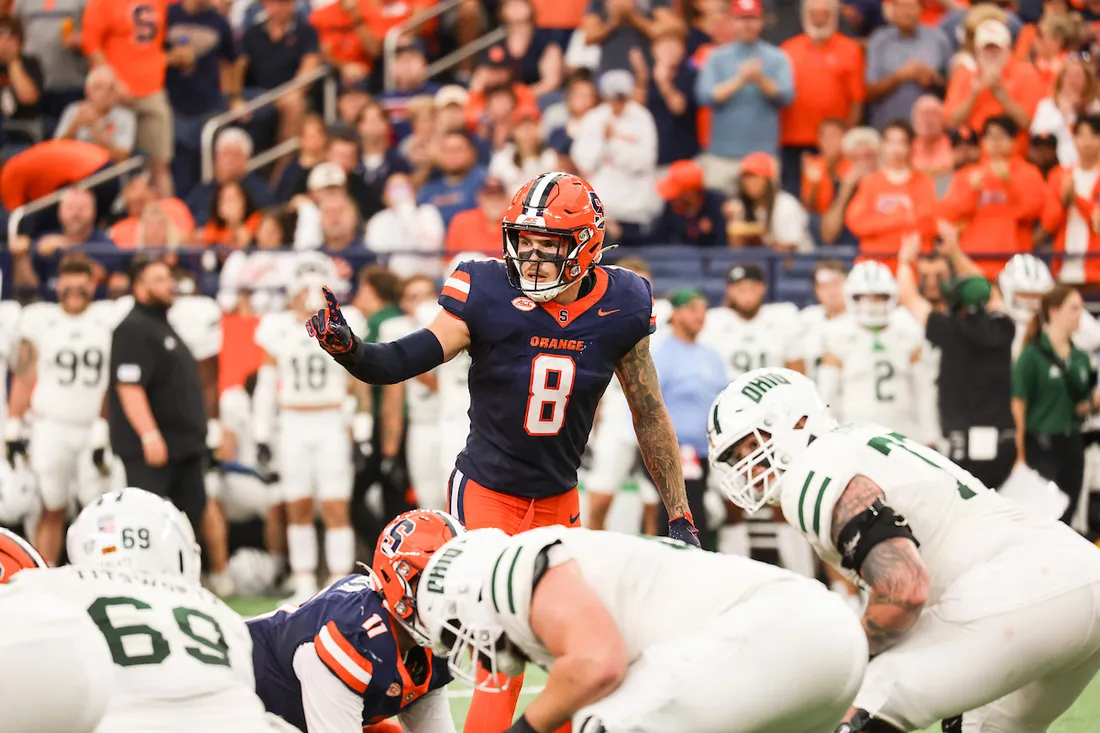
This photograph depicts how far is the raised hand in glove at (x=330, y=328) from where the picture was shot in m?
4.87

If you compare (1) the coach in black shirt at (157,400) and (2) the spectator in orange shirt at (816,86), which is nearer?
(1) the coach in black shirt at (157,400)

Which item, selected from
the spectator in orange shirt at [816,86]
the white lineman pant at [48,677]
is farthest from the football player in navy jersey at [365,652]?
the spectator in orange shirt at [816,86]

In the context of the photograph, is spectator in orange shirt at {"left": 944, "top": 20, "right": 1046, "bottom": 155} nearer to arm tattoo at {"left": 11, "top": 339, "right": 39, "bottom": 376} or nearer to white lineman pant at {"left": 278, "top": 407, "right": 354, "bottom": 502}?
white lineman pant at {"left": 278, "top": 407, "right": 354, "bottom": 502}

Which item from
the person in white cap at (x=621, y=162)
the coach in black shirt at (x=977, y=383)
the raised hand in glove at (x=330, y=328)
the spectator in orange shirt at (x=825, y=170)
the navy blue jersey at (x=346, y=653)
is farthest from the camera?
the spectator in orange shirt at (x=825, y=170)

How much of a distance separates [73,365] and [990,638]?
22.7 ft

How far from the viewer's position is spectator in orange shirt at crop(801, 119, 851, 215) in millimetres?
11539

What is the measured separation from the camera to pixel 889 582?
13.6 ft

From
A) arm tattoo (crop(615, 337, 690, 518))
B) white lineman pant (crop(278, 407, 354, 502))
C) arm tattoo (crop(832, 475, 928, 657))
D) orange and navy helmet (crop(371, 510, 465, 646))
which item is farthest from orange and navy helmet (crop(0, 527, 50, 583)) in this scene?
white lineman pant (crop(278, 407, 354, 502))

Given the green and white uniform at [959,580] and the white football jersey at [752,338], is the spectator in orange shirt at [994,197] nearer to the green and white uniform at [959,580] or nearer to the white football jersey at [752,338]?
the white football jersey at [752,338]

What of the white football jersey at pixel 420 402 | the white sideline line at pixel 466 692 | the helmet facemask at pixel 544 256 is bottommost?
the white sideline line at pixel 466 692

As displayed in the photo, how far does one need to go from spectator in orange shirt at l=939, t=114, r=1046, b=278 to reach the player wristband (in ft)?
20.1

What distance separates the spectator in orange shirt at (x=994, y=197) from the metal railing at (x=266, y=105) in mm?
5362

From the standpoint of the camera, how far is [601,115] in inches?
451

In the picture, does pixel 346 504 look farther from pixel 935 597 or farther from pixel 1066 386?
pixel 935 597
